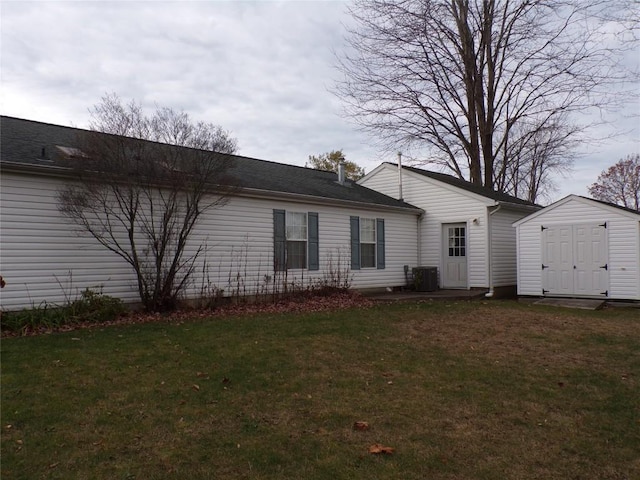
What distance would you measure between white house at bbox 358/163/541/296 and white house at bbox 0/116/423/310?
60cm

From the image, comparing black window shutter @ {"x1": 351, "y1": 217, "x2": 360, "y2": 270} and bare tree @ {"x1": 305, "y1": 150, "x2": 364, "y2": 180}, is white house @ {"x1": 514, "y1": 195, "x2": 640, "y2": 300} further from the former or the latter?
bare tree @ {"x1": 305, "y1": 150, "x2": 364, "y2": 180}

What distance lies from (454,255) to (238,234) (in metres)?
7.55

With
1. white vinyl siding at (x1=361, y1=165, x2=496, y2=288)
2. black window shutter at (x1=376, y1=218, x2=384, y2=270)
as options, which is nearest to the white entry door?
white vinyl siding at (x1=361, y1=165, x2=496, y2=288)

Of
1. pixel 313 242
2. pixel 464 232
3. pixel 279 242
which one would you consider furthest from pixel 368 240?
pixel 279 242

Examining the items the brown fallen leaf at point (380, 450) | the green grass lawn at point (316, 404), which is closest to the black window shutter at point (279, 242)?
the green grass lawn at point (316, 404)

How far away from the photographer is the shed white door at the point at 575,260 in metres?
12.5

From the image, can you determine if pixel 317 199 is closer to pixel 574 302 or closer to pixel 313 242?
pixel 313 242

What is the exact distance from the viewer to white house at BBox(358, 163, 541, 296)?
1469 cm

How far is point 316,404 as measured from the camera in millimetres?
4633

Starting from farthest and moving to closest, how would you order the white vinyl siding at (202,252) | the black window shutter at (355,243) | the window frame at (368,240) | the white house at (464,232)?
1. the white house at (464,232)
2. the window frame at (368,240)
3. the black window shutter at (355,243)
4. the white vinyl siding at (202,252)

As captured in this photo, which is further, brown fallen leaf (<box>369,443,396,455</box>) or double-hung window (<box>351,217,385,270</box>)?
double-hung window (<box>351,217,385,270</box>)

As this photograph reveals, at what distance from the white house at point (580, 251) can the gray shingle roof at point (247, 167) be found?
4.17 m

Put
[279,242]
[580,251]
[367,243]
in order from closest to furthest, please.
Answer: [279,242]
[580,251]
[367,243]

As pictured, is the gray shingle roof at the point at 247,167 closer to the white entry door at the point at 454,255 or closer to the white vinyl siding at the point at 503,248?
the white entry door at the point at 454,255
